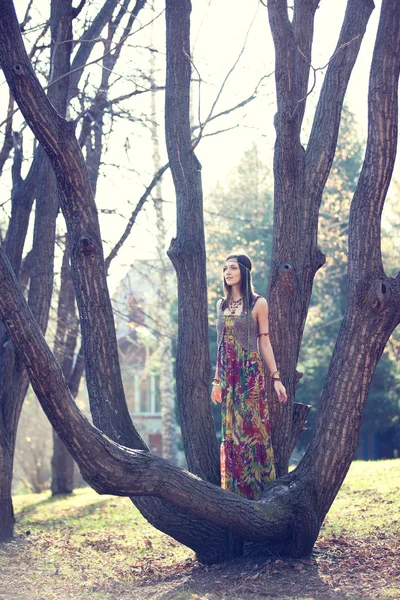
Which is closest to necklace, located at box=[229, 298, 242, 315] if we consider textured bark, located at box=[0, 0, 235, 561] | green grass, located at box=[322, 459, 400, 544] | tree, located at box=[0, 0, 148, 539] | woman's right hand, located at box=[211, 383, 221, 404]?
woman's right hand, located at box=[211, 383, 221, 404]

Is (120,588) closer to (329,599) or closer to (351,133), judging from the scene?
(329,599)

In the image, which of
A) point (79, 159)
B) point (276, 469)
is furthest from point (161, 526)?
point (79, 159)

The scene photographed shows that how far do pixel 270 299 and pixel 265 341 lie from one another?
1.18 feet

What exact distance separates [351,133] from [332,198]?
3841mm

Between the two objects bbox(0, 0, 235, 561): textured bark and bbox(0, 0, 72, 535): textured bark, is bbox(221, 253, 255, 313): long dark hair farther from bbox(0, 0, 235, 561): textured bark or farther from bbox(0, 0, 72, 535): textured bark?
bbox(0, 0, 72, 535): textured bark

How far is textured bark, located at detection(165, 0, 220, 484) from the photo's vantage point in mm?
6660

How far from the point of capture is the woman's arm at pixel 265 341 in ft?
21.1

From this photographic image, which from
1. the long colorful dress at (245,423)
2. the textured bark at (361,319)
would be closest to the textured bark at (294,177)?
the long colorful dress at (245,423)

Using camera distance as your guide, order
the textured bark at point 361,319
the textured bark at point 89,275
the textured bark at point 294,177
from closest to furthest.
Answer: the textured bark at point 89,275 < the textured bark at point 361,319 < the textured bark at point 294,177

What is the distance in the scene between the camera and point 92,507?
37.3 feet

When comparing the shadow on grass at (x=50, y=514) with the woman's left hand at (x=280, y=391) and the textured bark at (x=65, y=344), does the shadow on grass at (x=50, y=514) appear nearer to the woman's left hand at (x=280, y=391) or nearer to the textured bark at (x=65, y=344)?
the textured bark at (x=65, y=344)

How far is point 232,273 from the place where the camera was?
22.0ft

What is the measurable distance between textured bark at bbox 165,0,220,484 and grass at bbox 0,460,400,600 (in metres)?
1.02

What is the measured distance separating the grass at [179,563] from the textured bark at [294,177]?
3.23ft
